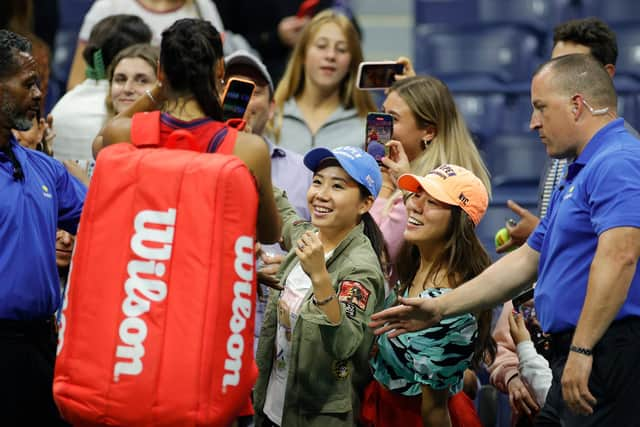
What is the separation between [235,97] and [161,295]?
0.83 metres

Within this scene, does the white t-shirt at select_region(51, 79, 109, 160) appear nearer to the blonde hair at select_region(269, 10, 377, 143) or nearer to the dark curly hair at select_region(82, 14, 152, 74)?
the dark curly hair at select_region(82, 14, 152, 74)

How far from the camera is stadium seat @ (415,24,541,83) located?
766 centimetres

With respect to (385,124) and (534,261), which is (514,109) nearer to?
(385,124)

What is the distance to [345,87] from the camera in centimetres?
566

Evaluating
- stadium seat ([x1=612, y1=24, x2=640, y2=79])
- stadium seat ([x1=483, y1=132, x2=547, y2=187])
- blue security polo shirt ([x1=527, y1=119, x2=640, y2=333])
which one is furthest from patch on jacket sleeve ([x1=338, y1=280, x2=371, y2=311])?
stadium seat ([x1=612, y1=24, x2=640, y2=79])

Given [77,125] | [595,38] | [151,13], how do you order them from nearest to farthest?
[595,38] → [77,125] → [151,13]

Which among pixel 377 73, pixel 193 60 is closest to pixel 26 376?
pixel 193 60

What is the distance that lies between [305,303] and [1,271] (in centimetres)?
99

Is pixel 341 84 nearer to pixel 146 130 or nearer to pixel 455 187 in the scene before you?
pixel 455 187

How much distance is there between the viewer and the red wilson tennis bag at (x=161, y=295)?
303 cm

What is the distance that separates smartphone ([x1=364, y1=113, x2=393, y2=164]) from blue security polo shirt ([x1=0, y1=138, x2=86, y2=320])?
1.33 meters

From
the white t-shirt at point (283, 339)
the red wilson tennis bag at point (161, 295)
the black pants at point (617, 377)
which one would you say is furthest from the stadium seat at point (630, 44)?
the red wilson tennis bag at point (161, 295)

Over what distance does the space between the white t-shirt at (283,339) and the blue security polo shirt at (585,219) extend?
82 centimetres

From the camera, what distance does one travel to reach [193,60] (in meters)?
3.20
